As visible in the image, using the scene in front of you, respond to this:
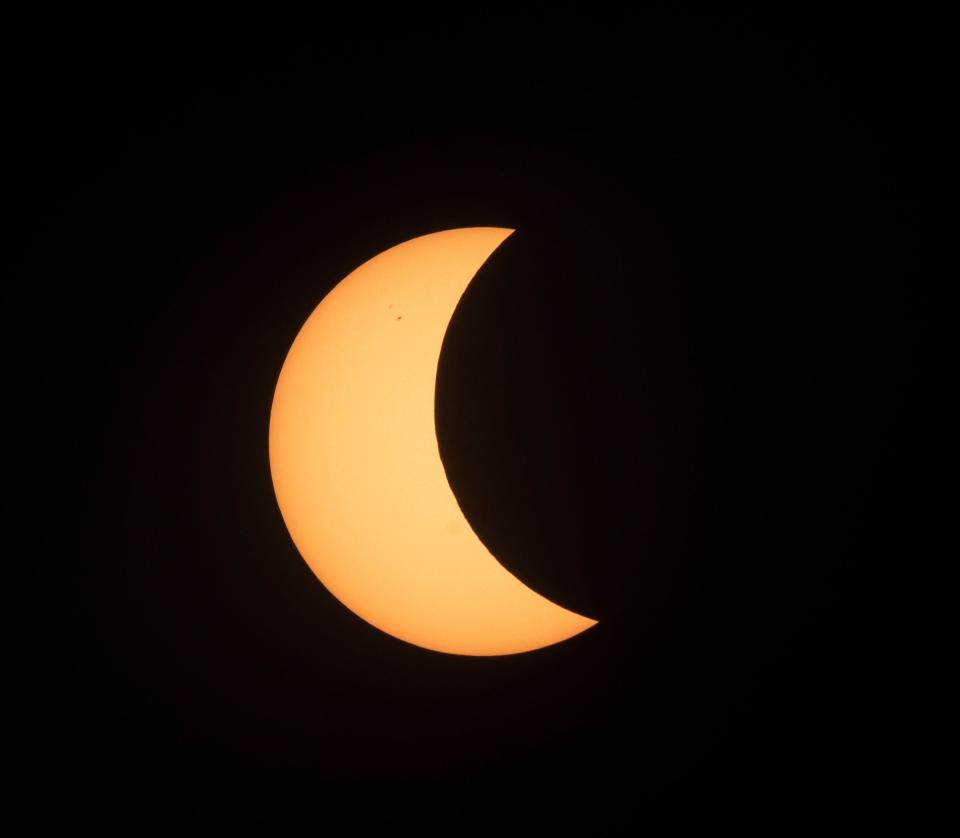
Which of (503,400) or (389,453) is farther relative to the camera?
(389,453)

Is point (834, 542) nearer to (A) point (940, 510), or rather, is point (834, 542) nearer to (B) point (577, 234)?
(A) point (940, 510)

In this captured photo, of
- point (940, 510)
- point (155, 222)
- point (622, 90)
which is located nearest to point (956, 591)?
point (940, 510)

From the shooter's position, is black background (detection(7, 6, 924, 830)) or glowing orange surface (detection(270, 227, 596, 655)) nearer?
black background (detection(7, 6, 924, 830))

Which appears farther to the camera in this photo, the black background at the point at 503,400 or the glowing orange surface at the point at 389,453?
the glowing orange surface at the point at 389,453
